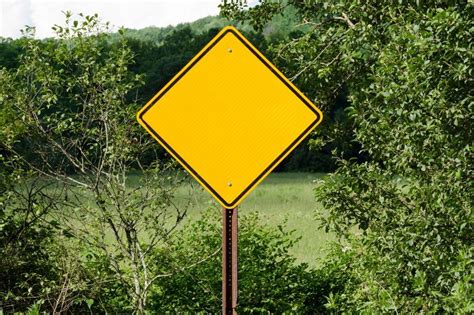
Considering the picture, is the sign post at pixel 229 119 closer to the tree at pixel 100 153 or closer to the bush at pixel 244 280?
the tree at pixel 100 153

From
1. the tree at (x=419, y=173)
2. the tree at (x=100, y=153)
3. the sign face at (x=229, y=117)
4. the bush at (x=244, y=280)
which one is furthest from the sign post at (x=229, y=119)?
the bush at (x=244, y=280)

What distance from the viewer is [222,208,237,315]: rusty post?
2961mm

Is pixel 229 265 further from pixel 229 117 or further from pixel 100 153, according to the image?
pixel 100 153

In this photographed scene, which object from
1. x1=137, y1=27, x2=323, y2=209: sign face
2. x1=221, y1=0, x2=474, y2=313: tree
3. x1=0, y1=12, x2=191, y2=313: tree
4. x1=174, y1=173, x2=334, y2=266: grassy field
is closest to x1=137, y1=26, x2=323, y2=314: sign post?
x1=137, y1=27, x2=323, y2=209: sign face

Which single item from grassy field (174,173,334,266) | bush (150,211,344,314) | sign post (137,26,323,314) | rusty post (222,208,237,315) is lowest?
grassy field (174,173,334,266)

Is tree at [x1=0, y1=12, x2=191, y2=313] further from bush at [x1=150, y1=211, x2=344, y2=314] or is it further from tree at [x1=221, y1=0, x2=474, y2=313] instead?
tree at [x1=221, y1=0, x2=474, y2=313]

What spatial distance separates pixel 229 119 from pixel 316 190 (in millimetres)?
2855

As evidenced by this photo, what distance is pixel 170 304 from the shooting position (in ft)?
21.1

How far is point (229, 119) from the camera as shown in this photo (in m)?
3.09

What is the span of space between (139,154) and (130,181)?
3.75ft

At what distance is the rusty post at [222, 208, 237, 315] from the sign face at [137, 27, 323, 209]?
0.33 ft

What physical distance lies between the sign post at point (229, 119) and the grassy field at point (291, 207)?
3.24 metres

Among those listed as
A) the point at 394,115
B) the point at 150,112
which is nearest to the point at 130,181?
the point at 394,115

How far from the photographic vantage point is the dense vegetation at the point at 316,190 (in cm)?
455
